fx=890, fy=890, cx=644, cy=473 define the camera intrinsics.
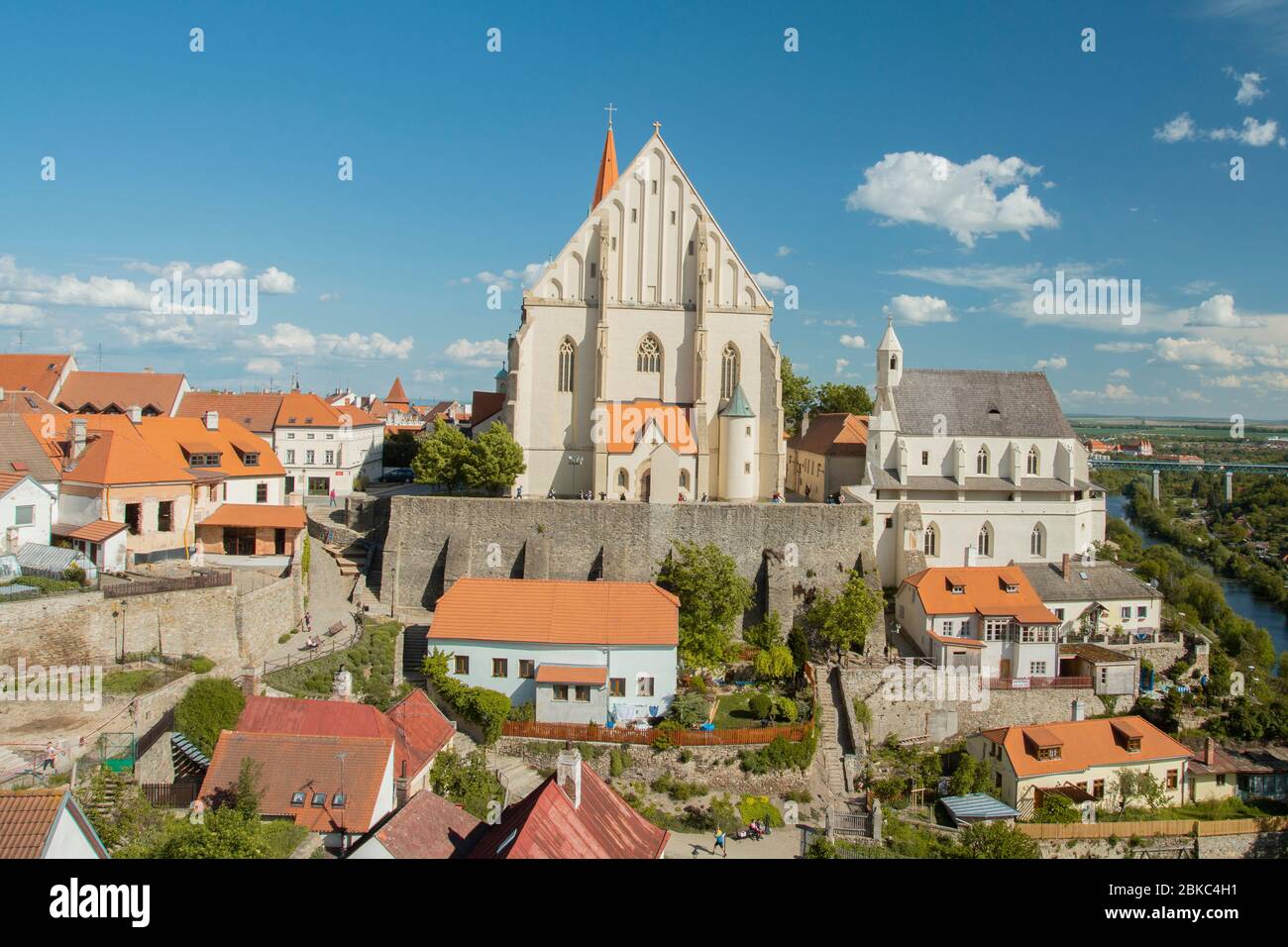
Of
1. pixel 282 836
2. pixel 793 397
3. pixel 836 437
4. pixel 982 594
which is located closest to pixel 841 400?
pixel 793 397

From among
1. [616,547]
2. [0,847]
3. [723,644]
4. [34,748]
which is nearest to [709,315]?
[616,547]

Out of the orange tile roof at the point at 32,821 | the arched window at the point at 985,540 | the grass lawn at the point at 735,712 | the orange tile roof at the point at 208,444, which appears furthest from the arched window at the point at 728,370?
the orange tile roof at the point at 32,821

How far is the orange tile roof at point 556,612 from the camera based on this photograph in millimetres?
29562

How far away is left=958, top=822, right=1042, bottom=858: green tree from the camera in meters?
23.3

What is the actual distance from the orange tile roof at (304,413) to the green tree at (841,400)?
30220mm

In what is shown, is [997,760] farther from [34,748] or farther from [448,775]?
[34,748]

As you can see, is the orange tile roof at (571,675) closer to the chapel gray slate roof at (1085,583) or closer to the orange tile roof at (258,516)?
the orange tile roof at (258,516)

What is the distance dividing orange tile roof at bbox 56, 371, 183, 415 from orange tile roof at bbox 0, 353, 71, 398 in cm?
65

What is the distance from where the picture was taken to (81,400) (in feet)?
150

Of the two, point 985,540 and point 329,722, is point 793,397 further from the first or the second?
point 329,722

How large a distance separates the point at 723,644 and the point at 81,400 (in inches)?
1417

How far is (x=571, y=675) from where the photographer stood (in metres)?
28.7

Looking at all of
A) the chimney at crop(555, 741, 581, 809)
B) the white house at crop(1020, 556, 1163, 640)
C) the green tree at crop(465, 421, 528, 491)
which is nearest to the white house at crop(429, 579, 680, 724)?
the green tree at crop(465, 421, 528, 491)

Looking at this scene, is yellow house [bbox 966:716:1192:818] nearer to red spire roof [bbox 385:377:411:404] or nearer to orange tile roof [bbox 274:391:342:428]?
orange tile roof [bbox 274:391:342:428]
